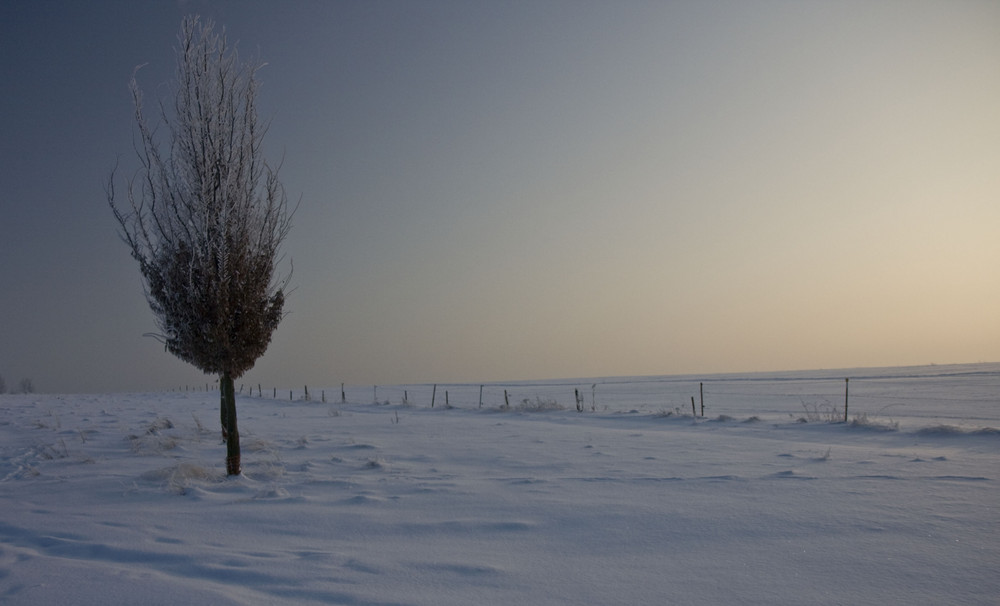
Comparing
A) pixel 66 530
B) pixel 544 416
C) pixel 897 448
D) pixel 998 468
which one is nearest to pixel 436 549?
pixel 66 530

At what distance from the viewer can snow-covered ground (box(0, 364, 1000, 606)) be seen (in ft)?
12.4

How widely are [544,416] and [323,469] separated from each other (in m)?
12.6

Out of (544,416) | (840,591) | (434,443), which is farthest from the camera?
(544,416)

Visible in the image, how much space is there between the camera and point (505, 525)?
548 centimetres

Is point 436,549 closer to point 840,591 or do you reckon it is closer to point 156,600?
point 156,600

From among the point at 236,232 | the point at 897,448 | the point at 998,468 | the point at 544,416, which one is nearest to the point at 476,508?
the point at 236,232

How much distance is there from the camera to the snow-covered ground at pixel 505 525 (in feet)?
12.4

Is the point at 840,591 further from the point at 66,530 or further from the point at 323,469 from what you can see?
the point at 323,469

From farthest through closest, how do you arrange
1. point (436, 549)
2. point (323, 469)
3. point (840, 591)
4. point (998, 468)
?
point (323, 469), point (998, 468), point (436, 549), point (840, 591)

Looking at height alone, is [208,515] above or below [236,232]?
below

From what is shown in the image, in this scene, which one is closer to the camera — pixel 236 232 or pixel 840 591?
pixel 840 591

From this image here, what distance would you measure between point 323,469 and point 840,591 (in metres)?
7.15

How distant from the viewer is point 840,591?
3.75m

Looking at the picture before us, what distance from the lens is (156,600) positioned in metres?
3.44
